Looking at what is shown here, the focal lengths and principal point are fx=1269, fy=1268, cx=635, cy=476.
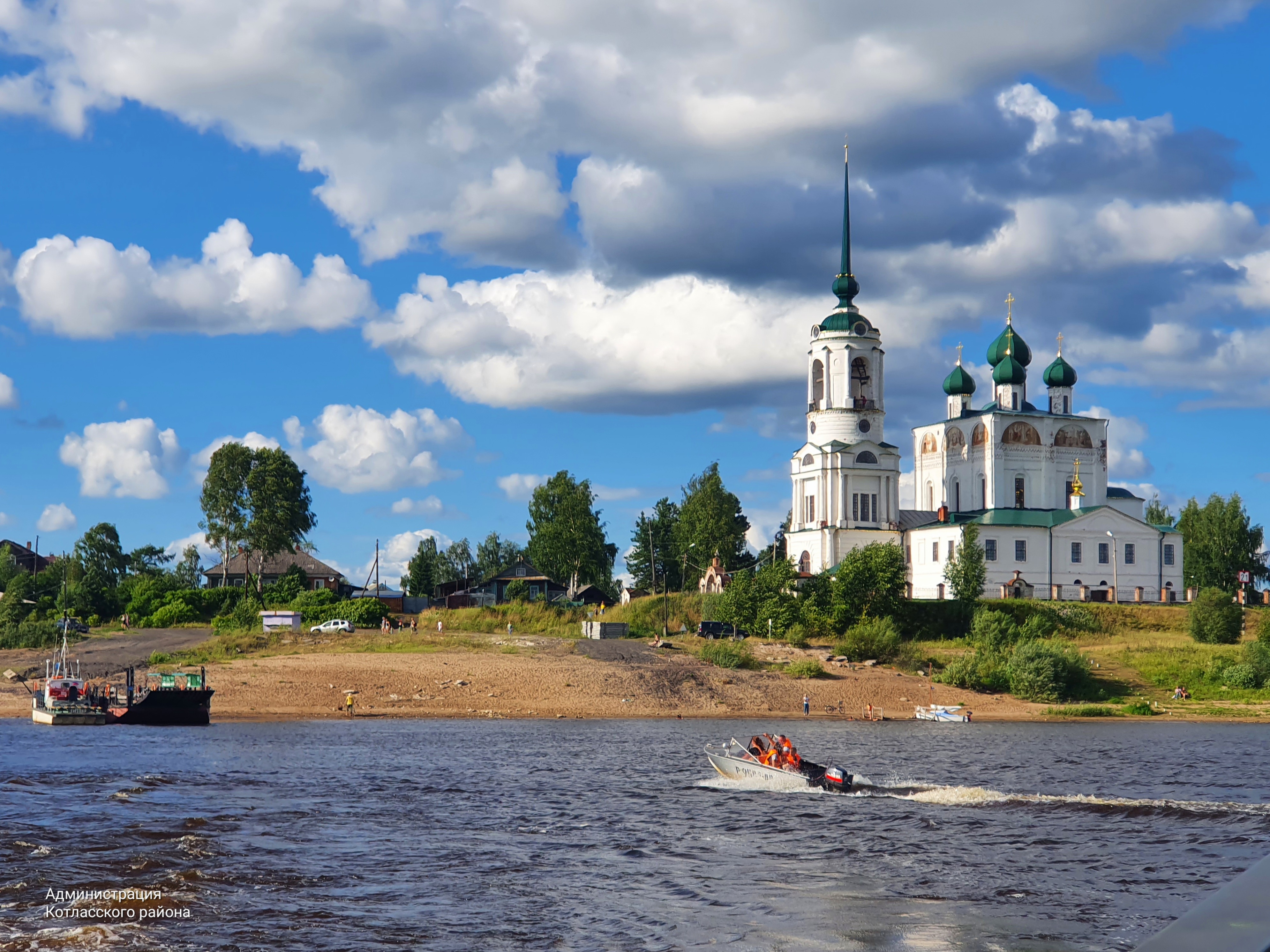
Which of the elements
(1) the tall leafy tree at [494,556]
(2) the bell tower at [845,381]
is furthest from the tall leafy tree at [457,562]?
(2) the bell tower at [845,381]

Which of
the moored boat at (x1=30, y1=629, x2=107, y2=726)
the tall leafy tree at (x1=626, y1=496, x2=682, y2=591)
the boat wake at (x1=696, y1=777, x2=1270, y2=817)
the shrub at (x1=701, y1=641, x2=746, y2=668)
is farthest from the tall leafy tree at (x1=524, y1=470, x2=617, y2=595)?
the boat wake at (x1=696, y1=777, x2=1270, y2=817)

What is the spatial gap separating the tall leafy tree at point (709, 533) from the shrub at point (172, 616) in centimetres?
4516

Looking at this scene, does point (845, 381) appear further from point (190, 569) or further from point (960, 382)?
point (190, 569)

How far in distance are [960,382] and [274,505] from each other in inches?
2387

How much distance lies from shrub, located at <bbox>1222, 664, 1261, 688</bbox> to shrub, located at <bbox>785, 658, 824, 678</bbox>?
23975 millimetres

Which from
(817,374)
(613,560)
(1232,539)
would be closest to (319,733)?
(817,374)

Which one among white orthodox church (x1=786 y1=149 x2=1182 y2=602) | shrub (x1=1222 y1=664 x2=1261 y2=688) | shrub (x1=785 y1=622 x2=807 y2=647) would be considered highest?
white orthodox church (x1=786 y1=149 x2=1182 y2=602)

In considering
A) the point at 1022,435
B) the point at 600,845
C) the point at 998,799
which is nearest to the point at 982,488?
the point at 1022,435

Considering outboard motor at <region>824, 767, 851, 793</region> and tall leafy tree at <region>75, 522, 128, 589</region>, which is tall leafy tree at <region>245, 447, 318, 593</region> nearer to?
tall leafy tree at <region>75, 522, 128, 589</region>

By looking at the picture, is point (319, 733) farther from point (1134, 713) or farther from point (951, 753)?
point (1134, 713)

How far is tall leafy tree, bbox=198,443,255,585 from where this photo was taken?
Answer: 108625 millimetres

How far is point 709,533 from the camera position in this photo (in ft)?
406

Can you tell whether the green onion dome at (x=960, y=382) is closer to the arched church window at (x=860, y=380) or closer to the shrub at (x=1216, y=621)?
the arched church window at (x=860, y=380)

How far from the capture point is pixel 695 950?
19078 millimetres
